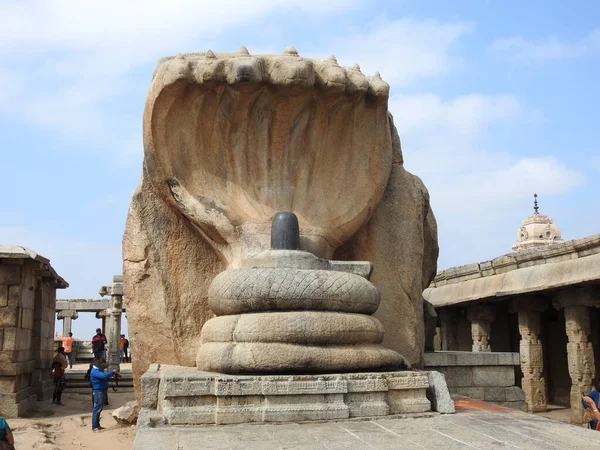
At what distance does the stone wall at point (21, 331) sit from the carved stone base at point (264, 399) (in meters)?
6.17

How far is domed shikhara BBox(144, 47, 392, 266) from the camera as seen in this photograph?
614cm

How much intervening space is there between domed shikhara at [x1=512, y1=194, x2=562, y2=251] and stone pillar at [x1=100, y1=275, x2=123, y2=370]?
567 inches

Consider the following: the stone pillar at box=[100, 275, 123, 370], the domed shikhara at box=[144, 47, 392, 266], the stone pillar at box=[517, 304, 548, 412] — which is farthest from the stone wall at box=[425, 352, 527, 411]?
the stone pillar at box=[100, 275, 123, 370]

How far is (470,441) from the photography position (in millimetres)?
4043

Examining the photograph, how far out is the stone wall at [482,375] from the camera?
8125 mm

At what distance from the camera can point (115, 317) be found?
21797 mm

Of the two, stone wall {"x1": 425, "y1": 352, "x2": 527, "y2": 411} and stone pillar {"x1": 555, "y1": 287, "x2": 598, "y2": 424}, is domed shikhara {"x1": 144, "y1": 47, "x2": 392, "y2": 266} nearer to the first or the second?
stone wall {"x1": 425, "y1": 352, "x2": 527, "y2": 411}

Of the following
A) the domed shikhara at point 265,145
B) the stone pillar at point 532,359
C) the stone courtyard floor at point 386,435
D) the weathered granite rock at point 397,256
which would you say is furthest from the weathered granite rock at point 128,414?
the stone pillar at point 532,359

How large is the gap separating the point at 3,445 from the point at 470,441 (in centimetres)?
311

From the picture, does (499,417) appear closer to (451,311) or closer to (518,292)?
(518,292)

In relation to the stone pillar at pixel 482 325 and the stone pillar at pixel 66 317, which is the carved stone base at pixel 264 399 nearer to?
A: the stone pillar at pixel 482 325

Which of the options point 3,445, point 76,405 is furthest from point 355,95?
point 76,405

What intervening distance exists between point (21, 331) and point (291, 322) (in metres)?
7.15

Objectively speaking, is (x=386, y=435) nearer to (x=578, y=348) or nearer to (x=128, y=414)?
(x=128, y=414)
